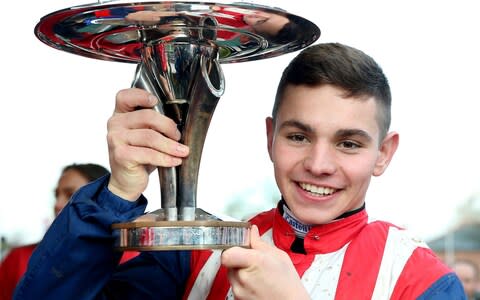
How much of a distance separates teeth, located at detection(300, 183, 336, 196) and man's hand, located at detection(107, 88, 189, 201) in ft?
0.85

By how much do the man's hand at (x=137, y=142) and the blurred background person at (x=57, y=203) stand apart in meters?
2.13

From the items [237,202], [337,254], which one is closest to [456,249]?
[237,202]

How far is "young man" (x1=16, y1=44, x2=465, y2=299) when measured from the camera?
1.66m

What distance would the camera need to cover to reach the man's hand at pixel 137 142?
1.65 metres

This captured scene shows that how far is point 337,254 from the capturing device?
1854 millimetres

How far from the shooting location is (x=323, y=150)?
5.76 feet

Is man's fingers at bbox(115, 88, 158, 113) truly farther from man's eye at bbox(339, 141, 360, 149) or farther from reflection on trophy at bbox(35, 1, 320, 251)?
man's eye at bbox(339, 141, 360, 149)

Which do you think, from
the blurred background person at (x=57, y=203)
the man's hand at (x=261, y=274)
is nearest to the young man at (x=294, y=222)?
the man's hand at (x=261, y=274)

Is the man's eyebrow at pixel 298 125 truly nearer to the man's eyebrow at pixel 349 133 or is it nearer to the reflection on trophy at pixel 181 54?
the man's eyebrow at pixel 349 133

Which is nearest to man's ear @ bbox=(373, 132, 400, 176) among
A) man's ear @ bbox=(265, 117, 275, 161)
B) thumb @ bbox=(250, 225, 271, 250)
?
man's ear @ bbox=(265, 117, 275, 161)

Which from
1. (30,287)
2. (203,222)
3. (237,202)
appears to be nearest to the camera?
(203,222)

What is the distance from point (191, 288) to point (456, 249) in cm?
1501

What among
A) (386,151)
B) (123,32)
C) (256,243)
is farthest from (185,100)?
(386,151)

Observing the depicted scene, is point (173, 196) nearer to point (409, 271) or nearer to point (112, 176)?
Answer: point (112, 176)
